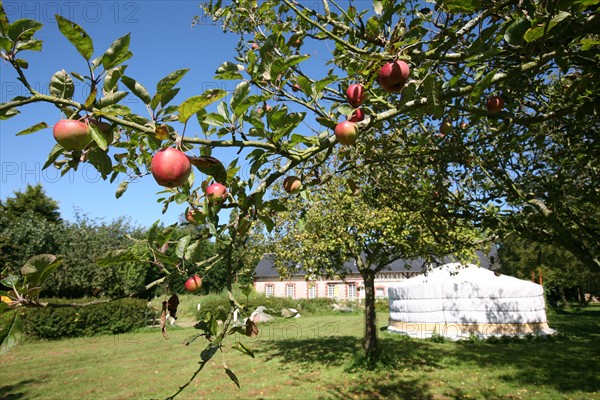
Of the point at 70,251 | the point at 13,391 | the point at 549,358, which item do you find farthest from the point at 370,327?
the point at 70,251

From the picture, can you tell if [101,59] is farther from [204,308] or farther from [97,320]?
[204,308]

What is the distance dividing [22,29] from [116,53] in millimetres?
238

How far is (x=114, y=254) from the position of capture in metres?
1.32

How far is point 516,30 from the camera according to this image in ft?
4.91

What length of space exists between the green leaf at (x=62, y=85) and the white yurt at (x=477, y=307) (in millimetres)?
15910

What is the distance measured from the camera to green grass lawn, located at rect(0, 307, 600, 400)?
7.88m

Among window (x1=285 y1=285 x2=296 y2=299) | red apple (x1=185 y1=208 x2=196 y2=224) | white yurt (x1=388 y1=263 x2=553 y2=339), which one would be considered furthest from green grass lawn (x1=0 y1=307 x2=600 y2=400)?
window (x1=285 y1=285 x2=296 y2=299)

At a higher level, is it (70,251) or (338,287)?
(70,251)

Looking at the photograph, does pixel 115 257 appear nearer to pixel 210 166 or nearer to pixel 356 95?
pixel 210 166

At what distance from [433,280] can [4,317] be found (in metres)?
17.2

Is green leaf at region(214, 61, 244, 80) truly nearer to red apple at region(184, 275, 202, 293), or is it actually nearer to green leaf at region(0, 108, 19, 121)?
green leaf at region(0, 108, 19, 121)

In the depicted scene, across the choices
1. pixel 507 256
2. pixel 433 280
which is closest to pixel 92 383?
pixel 433 280

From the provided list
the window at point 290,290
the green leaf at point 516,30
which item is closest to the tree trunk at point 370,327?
the green leaf at point 516,30

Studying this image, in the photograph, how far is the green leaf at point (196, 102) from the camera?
114cm
